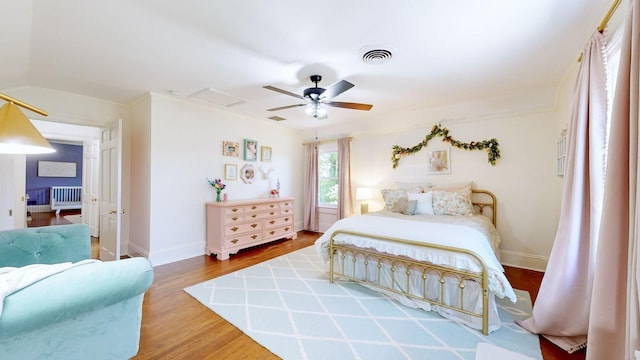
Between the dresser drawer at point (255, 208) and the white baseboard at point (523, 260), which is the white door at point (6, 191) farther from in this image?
the white baseboard at point (523, 260)

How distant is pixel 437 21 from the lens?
1.98 meters

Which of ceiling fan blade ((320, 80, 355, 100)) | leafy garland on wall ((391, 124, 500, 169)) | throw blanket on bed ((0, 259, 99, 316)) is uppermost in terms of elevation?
ceiling fan blade ((320, 80, 355, 100))

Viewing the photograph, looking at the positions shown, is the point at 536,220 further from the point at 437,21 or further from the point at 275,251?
the point at 275,251

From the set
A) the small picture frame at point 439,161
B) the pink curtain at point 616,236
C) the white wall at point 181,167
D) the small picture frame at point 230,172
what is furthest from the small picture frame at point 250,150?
the pink curtain at point 616,236

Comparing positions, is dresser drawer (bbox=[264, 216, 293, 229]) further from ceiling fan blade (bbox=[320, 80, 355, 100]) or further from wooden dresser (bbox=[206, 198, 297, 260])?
ceiling fan blade (bbox=[320, 80, 355, 100])

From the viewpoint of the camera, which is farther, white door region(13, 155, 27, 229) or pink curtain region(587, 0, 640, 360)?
white door region(13, 155, 27, 229)

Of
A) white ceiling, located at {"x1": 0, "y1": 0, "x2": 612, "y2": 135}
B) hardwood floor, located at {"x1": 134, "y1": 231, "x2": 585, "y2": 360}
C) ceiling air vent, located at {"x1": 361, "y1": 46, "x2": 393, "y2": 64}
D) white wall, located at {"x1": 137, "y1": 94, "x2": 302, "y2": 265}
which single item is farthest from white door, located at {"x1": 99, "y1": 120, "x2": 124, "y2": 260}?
ceiling air vent, located at {"x1": 361, "y1": 46, "x2": 393, "y2": 64}

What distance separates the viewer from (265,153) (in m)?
5.29

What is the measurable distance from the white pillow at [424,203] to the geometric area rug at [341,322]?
135 cm

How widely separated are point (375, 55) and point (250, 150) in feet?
10.5

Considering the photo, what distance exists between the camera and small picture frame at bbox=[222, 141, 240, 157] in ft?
14.8

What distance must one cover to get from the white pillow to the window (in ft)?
7.37

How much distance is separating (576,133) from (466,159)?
2207mm

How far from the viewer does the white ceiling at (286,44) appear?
1.84 m
